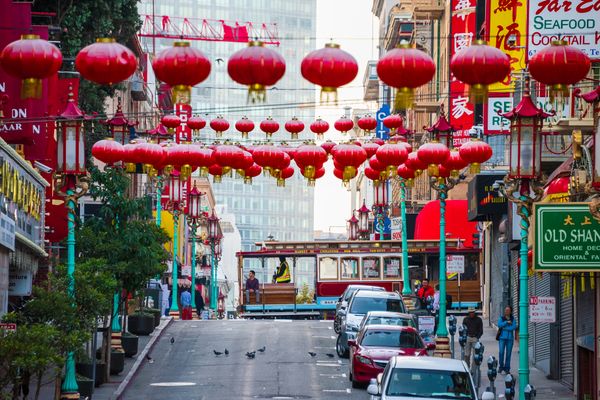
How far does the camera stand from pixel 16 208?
31.7 meters

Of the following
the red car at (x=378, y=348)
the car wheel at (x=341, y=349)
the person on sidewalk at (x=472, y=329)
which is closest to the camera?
the red car at (x=378, y=348)

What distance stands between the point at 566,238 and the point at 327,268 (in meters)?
33.3

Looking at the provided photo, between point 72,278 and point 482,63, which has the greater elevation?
point 482,63

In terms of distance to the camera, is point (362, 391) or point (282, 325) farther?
point (282, 325)

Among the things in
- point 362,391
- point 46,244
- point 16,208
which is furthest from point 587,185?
point 46,244

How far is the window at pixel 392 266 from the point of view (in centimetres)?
6166

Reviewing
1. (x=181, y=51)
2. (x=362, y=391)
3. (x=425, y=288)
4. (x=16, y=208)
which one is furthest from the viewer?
(x=425, y=288)

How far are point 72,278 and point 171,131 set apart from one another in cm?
584

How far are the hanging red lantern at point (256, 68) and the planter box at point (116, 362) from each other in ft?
70.1

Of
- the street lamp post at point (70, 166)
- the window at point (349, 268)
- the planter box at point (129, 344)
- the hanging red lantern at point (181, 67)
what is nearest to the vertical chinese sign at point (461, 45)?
the window at point (349, 268)

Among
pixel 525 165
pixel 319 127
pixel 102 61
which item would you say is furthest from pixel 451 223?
pixel 102 61

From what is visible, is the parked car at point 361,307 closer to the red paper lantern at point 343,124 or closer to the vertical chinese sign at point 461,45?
the red paper lantern at point 343,124

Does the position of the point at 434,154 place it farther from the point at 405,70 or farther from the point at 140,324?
the point at 140,324

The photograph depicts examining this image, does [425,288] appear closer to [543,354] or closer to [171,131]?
[543,354]
